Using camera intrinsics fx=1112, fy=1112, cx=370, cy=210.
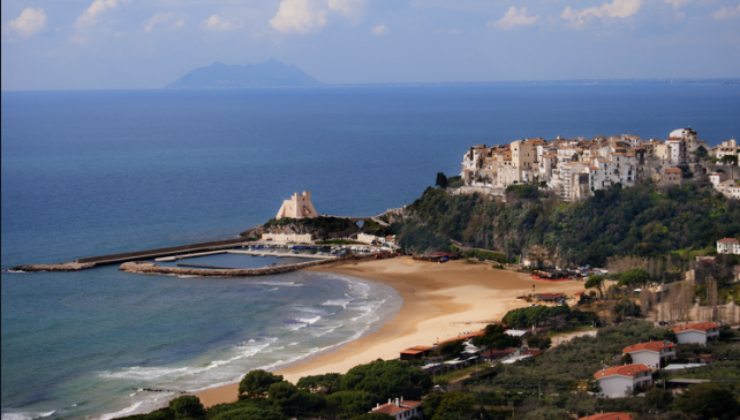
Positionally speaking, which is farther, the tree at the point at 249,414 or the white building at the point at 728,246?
the white building at the point at 728,246

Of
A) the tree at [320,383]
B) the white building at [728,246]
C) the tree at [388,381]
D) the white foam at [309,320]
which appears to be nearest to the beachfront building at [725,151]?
the white building at [728,246]

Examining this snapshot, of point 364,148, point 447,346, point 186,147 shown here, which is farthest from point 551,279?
point 186,147

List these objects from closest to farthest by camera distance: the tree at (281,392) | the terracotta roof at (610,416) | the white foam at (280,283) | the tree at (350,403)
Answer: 1. the terracotta roof at (610,416)
2. the tree at (350,403)
3. the tree at (281,392)
4. the white foam at (280,283)

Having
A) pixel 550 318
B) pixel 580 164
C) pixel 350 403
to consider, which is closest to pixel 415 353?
pixel 550 318

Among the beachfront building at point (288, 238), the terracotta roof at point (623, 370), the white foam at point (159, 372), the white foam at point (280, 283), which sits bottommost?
the white foam at point (159, 372)

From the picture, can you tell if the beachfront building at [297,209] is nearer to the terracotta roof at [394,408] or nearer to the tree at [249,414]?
the terracotta roof at [394,408]

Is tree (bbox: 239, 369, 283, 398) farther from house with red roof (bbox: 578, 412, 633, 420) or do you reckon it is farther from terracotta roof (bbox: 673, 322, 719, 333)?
terracotta roof (bbox: 673, 322, 719, 333)

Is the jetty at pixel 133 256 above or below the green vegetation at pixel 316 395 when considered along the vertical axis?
above
